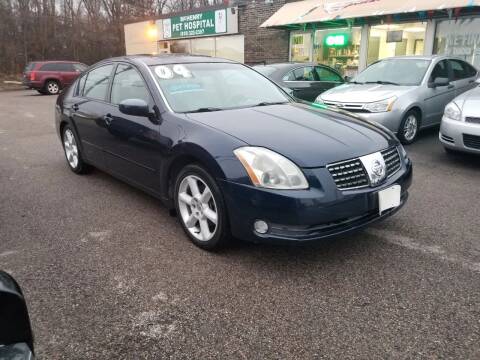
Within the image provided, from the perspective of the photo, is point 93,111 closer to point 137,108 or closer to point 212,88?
point 137,108

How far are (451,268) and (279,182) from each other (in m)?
1.40

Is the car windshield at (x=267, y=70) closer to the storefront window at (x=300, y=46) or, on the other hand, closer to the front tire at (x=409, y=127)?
the front tire at (x=409, y=127)

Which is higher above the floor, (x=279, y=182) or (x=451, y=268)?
(x=279, y=182)

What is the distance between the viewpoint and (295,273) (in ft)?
9.88

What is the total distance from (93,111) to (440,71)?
6322 mm

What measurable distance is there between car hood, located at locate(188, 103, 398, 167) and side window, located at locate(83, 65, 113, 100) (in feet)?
5.24

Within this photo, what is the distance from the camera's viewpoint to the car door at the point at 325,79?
31.5ft

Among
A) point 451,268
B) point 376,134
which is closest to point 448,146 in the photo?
point 376,134

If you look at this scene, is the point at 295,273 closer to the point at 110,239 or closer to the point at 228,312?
the point at 228,312

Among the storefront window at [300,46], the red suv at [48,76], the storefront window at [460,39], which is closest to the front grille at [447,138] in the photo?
the storefront window at [460,39]

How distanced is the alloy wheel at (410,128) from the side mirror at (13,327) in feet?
22.0

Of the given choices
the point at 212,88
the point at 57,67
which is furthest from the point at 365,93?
the point at 57,67

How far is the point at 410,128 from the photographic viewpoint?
7.20 meters

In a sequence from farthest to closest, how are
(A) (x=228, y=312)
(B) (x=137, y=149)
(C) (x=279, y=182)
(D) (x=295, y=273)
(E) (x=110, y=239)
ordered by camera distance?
(B) (x=137, y=149) → (E) (x=110, y=239) → (D) (x=295, y=273) → (C) (x=279, y=182) → (A) (x=228, y=312)
